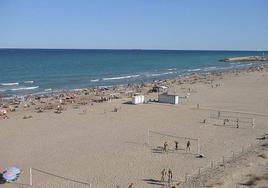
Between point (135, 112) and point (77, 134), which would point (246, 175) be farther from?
point (135, 112)

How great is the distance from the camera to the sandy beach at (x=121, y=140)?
18723 mm

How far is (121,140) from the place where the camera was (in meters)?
25.0

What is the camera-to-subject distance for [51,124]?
98.7 ft

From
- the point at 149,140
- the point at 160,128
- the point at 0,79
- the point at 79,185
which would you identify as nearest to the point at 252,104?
the point at 160,128

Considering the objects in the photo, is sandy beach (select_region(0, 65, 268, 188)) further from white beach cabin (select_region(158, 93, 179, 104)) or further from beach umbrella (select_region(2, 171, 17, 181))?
white beach cabin (select_region(158, 93, 179, 104))

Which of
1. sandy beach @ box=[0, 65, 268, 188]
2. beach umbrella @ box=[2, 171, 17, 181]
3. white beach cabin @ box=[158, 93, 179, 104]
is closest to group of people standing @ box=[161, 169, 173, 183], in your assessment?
sandy beach @ box=[0, 65, 268, 188]

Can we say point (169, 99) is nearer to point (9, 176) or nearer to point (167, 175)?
point (167, 175)

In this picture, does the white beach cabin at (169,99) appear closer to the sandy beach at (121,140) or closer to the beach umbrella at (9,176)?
the sandy beach at (121,140)

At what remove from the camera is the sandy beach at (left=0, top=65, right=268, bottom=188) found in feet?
61.4

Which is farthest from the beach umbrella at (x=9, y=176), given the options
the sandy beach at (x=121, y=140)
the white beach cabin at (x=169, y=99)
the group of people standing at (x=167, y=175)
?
the white beach cabin at (x=169, y=99)

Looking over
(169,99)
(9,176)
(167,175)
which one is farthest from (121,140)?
(169,99)

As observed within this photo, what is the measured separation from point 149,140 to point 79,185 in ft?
26.5

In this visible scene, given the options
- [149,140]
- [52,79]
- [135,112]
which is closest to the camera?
[149,140]

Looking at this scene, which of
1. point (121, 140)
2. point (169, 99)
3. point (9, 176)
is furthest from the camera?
point (169, 99)
